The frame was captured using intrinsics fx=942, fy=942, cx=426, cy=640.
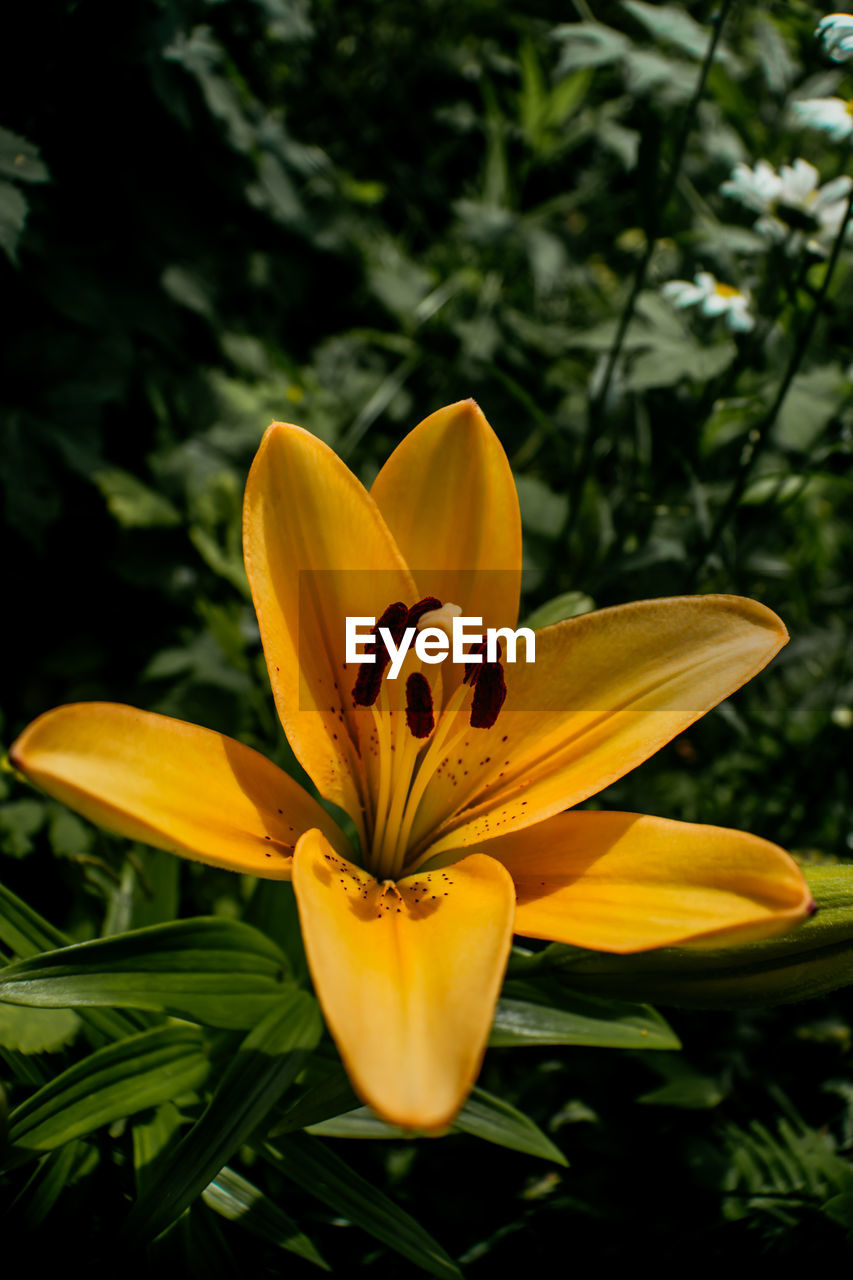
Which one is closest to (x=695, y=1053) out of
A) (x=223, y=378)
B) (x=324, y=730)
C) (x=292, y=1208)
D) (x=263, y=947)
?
(x=292, y=1208)

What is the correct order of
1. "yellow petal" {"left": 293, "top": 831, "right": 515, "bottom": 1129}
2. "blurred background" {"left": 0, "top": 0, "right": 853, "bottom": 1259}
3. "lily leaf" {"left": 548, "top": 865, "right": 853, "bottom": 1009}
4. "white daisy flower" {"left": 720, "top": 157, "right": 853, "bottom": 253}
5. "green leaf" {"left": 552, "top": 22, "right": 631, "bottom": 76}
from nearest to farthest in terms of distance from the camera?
"yellow petal" {"left": 293, "top": 831, "right": 515, "bottom": 1129} < "lily leaf" {"left": 548, "top": 865, "right": 853, "bottom": 1009} < "blurred background" {"left": 0, "top": 0, "right": 853, "bottom": 1259} < "white daisy flower" {"left": 720, "top": 157, "right": 853, "bottom": 253} < "green leaf" {"left": 552, "top": 22, "right": 631, "bottom": 76}

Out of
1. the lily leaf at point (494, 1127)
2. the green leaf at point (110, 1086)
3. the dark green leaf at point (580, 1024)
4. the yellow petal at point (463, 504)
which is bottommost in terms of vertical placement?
the lily leaf at point (494, 1127)

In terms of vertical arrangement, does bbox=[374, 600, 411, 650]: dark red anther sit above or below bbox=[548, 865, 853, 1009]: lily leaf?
above

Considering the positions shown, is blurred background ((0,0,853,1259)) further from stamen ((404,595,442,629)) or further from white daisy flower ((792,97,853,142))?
stamen ((404,595,442,629))

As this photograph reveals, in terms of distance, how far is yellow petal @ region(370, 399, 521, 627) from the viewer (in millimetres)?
796

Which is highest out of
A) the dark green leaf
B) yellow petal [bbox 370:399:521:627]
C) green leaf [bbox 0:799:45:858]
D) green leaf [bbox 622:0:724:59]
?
green leaf [bbox 622:0:724:59]

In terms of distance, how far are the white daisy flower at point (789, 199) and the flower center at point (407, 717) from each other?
89 centimetres

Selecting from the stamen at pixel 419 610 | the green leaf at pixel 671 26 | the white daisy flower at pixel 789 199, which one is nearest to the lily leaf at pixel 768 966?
the stamen at pixel 419 610

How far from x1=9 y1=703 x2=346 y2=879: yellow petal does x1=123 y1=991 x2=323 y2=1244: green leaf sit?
19cm

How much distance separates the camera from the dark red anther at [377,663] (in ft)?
2.41

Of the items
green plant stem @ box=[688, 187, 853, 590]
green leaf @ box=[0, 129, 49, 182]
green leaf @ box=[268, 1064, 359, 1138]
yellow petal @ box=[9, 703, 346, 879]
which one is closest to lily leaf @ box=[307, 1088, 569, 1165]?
green leaf @ box=[268, 1064, 359, 1138]

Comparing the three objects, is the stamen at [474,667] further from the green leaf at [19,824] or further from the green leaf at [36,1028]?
the green leaf at [19,824]

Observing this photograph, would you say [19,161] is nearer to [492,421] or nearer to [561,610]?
[561,610]

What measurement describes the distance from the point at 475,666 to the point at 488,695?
4 centimetres
